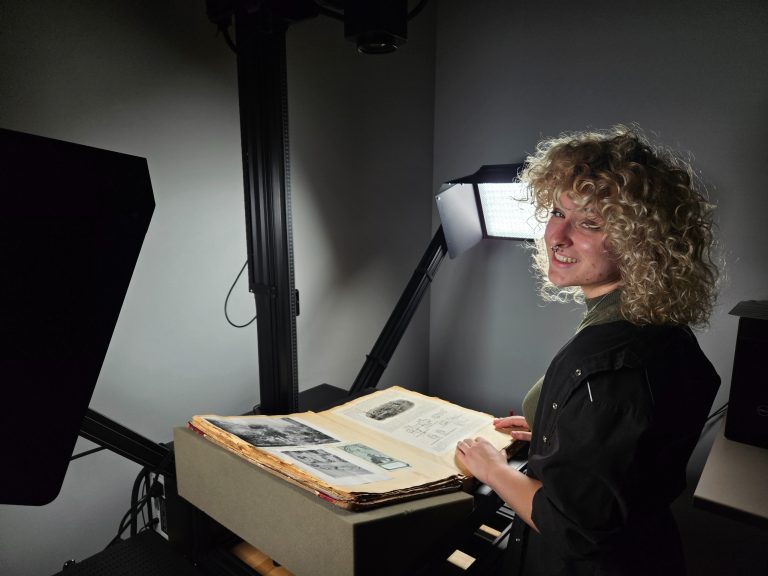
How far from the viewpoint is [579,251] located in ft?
2.58

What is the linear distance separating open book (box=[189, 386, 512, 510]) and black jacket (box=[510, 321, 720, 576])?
150mm

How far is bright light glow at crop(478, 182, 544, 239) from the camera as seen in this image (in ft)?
4.22

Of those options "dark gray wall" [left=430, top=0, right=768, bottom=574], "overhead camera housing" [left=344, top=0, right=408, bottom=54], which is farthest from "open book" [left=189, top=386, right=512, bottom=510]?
"dark gray wall" [left=430, top=0, right=768, bottom=574]

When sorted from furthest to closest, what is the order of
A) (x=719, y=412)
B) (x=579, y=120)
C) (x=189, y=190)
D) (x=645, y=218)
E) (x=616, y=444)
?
1. (x=579, y=120)
2. (x=719, y=412)
3. (x=189, y=190)
4. (x=645, y=218)
5. (x=616, y=444)

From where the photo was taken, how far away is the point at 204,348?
1.30 m

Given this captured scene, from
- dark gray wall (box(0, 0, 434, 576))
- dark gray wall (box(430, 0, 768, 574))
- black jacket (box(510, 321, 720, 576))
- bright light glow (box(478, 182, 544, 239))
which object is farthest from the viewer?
dark gray wall (box(430, 0, 768, 574))

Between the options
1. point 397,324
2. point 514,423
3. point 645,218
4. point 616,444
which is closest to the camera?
point 616,444

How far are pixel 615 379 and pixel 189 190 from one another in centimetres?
108

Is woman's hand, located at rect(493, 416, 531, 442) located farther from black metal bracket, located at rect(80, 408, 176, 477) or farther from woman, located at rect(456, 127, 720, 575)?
black metal bracket, located at rect(80, 408, 176, 477)

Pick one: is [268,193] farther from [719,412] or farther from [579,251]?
[719,412]

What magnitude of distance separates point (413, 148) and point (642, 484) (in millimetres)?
1619

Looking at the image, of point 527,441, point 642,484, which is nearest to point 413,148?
point 527,441

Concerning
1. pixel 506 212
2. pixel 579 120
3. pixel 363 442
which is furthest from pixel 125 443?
pixel 579 120

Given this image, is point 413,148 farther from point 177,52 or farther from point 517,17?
point 177,52
